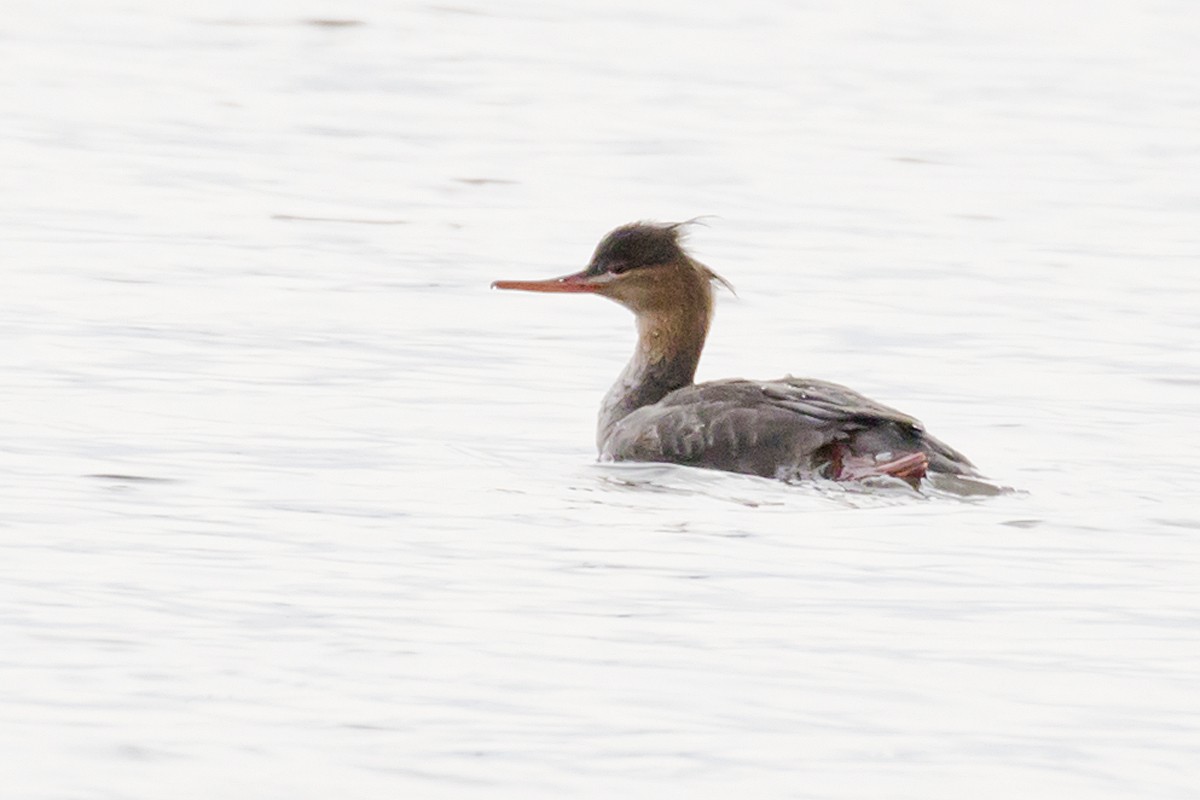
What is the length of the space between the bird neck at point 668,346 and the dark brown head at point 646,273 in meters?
0.02

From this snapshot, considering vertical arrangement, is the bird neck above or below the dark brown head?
below

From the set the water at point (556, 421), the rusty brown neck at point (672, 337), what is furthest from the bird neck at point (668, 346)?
the water at point (556, 421)

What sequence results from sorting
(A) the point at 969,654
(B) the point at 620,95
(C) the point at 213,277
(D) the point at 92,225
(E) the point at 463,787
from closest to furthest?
(E) the point at 463,787, (A) the point at 969,654, (C) the point at 213,277, (D) the point at 92,225, (B) the point at 620,95

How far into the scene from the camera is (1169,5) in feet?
78.7

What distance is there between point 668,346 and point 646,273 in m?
0.29

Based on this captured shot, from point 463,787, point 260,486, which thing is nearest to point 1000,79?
point 260,486

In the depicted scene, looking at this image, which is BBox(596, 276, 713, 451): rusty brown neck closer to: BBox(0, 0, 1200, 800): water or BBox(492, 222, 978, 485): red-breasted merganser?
BBox(492, 222, 978, 485): red-breasted merganser

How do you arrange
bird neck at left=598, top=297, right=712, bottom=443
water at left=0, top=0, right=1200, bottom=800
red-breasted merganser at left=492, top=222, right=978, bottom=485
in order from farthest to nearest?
bird neck at left=598, top=297, right=712, bottom=443, red-breasted merganser at left=492, top=222, right=978, bottom=485, water at left=0, top=0, right=1200, bottom=800

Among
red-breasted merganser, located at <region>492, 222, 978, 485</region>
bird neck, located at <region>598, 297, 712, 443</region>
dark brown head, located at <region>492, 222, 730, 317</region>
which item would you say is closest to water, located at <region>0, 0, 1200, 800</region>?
red-breasted merganser, located at <region>492, 222, 978, 485</region>

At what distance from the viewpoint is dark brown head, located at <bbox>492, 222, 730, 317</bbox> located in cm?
1026

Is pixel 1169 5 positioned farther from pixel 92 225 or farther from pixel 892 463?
pixel 892 463

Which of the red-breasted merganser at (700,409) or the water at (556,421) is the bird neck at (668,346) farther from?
the water at (556,421)

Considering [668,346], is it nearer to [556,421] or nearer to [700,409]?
[556,421]

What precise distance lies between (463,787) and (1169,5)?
64.3ft
